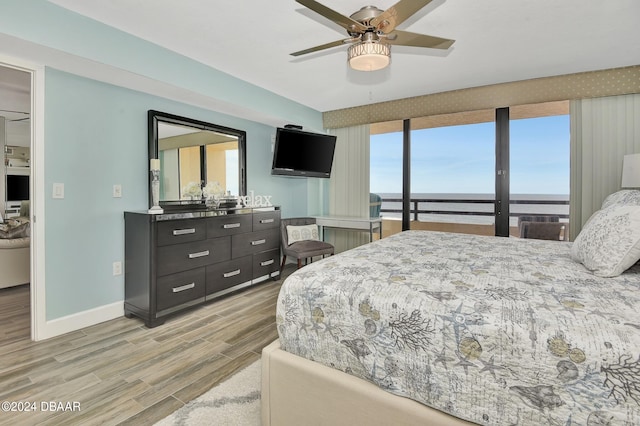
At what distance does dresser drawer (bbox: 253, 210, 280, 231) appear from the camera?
3.88 metres

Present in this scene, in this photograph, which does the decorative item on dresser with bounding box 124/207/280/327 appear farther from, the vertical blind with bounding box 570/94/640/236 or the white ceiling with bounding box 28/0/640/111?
the vertical blind with bounding box 570/94/640/236

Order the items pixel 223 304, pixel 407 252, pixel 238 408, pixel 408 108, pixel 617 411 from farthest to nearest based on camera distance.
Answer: pixel 408 108
pixel 223 304
pixel 407 252
pixel 238 408
pixel 617 411

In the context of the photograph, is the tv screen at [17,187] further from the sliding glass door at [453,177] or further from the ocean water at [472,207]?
the sliding glass door at [453,177]

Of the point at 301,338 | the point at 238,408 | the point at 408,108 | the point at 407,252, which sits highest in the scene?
the point at 408,108

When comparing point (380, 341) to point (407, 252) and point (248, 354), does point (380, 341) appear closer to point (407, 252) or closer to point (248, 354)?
point (407, 252)

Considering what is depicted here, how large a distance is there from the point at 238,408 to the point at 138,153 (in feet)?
8.42

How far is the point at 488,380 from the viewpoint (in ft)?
3.37

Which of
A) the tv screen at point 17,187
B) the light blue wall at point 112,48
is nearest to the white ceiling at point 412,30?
the light blue wall at point 112,48

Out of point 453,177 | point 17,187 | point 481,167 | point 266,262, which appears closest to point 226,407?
point 266,262

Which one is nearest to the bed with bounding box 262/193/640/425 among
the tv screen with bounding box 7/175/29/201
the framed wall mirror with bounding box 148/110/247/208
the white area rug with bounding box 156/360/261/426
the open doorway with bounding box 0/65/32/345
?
the white area rug with bounding box 156/360/261/426

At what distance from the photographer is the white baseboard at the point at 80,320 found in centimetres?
Result: 254

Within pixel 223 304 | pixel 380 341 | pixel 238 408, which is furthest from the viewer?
pixel 223 304

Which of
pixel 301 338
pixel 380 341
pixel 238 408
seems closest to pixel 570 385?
pixel 380 341

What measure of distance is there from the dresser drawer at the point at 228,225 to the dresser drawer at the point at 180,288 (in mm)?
415
